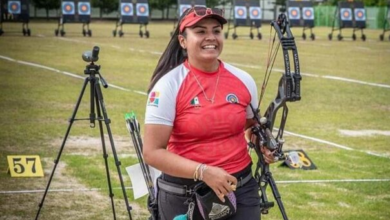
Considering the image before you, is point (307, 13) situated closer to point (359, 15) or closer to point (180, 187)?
point (359, 15)

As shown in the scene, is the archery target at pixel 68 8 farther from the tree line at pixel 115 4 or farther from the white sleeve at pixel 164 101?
the white sleeve at pixel 164 101

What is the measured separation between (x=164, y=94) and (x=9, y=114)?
8768mm

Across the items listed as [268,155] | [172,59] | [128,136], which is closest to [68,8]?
[128,136]

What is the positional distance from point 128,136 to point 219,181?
283 inches

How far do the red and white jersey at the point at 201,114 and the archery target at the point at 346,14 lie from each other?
119ft

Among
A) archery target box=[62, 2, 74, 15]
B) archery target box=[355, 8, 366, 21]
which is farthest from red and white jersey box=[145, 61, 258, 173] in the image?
archery target box=[355, 8, 366, 21]

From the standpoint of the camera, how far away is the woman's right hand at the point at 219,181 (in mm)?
4004

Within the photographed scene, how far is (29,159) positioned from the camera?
8.90 m

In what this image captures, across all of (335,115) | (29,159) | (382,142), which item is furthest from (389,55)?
(29,159)

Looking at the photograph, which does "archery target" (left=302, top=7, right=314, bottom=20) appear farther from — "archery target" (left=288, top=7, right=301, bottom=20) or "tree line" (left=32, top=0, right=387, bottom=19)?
"tree line" (left=32, top=0, right=387, bottom=19)

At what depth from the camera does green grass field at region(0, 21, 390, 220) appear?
7637mm

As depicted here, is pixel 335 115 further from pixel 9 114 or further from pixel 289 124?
pixel 9 114

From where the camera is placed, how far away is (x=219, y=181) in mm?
4008

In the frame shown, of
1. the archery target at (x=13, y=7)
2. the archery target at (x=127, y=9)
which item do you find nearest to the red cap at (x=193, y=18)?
the archery target at (x=13, y=7)
